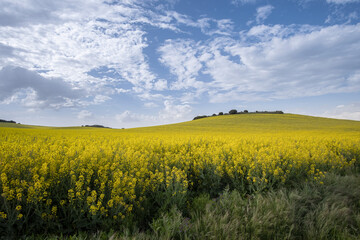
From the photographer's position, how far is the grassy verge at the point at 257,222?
294 centimetres

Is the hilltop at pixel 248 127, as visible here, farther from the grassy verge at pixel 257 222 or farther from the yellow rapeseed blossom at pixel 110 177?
the grassy verge at pixel 257 222

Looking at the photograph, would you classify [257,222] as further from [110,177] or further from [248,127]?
[248,127]

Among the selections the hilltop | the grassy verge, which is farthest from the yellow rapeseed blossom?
the hilltop

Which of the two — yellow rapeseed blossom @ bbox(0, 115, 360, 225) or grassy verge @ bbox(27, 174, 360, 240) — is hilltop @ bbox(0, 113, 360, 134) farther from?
grassy verge @ bbox(27, 174, 360, 240)

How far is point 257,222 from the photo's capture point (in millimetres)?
3188

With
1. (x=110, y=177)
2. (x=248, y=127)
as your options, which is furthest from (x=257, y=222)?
(x=248, y=127)

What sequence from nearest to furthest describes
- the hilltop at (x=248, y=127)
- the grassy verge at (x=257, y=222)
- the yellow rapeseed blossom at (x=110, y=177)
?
the grassy verge at (x=257, y=222) < the yellow rapeseed blossom at (x=110, y=177) < the hilltop at (x=248, y=127)

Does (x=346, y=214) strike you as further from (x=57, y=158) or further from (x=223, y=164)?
(x=57, y=158)

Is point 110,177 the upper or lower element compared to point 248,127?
lower

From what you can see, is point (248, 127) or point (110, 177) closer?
point (110, 177)

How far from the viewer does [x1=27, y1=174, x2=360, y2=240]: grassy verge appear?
2936 mm

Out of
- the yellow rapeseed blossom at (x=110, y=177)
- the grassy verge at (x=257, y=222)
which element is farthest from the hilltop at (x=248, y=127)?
the grassy verge at (x=257, y=222)

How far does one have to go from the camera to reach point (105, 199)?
3658 millimetres

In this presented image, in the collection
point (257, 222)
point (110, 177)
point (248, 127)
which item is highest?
point (248, 127)
